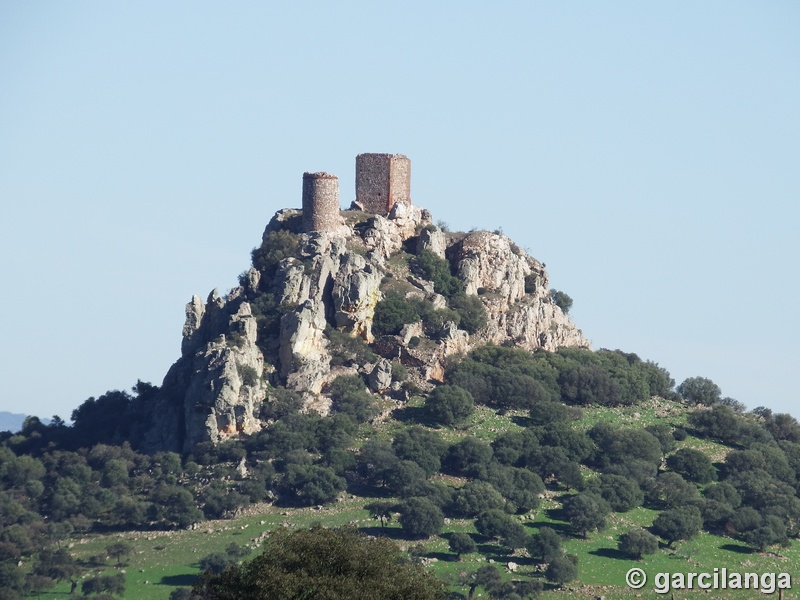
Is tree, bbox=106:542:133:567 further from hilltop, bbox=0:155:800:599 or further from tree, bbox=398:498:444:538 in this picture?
tree, bbox=398:498:444:538

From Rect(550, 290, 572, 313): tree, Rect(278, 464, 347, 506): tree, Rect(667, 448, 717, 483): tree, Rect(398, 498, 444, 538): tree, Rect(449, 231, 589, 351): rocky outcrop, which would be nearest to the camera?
Rect(398, 498, 444, 538): tree

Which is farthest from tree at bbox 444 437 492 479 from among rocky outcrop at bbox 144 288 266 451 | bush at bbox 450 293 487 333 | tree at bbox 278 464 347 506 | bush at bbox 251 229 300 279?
bush at bbox 251 229 300 279

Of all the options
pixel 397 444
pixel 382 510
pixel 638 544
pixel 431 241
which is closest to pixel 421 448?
pixel 397 444

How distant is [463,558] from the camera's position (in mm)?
99625

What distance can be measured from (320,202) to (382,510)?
20.2 m

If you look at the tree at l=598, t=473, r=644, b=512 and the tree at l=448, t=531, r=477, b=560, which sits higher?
the tree at l=598, t=473, r=644, b=512

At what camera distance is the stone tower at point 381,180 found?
11788 centimetres

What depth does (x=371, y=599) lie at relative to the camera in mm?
64188

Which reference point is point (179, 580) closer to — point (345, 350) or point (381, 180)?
point (345, 350)

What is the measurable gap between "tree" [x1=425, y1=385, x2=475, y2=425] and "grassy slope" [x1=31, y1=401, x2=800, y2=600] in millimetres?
7171

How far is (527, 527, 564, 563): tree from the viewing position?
99.8 meters

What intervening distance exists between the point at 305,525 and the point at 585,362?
2695 centimetres

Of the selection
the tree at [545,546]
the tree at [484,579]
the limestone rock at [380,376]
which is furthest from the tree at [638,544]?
the limestone rock at [380,376]

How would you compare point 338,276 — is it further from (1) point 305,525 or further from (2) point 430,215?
(1) point 305,525
